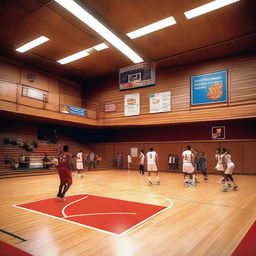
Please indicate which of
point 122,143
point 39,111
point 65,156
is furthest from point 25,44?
point 122,143

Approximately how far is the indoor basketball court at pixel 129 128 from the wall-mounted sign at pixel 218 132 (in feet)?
0.49

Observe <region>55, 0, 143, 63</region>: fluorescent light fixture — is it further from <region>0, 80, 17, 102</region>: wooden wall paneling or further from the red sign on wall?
the red sign on wall

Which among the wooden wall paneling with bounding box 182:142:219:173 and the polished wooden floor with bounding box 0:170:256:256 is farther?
the wooden wall paneling with bounding box 182:142:219:173

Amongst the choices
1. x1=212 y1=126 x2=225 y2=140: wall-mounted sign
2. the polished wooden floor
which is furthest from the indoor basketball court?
x1=212 y1=126 x2=225 y2=140: wall-mounted sign

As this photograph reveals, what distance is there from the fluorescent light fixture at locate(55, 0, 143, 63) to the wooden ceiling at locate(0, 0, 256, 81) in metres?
0.22

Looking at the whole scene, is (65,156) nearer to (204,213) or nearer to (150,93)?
(204,213)

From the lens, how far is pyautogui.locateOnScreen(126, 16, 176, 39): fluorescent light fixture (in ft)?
33.1

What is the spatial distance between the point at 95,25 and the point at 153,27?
11.3 feet

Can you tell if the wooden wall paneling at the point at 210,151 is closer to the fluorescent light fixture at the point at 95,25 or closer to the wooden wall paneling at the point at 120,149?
the wooden wall paneling at the point at 120,149

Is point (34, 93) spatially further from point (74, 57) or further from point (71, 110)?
point (74, 57)

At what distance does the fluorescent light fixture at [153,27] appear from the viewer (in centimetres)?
1009

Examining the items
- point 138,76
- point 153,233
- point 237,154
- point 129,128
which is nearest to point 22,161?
point 129,128

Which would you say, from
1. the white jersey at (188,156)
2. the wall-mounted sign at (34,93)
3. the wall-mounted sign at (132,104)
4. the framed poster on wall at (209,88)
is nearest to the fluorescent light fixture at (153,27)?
the framed poster on wall at (209,88)

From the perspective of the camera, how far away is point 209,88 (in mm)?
13305
